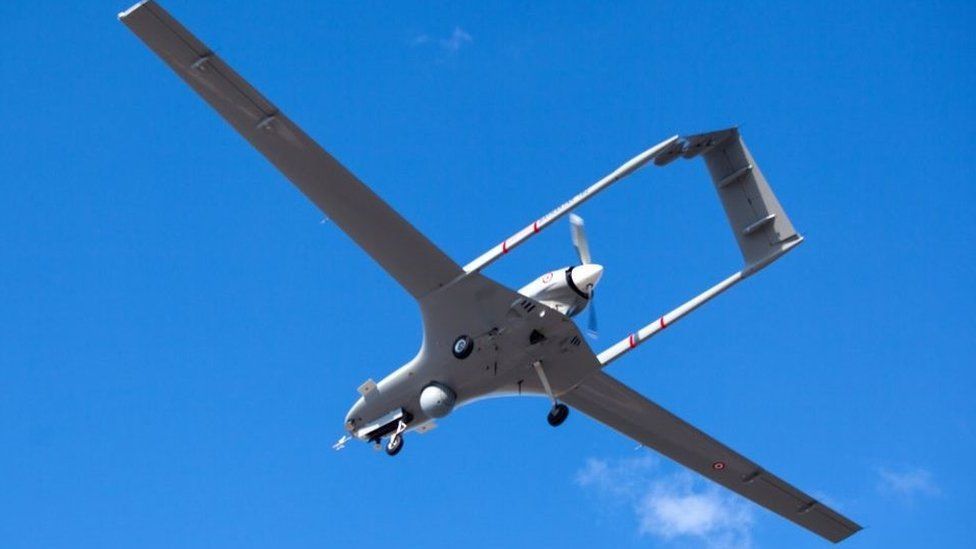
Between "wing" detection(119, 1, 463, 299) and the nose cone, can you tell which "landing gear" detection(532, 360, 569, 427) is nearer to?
→ the nose cone

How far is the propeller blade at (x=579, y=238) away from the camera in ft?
115

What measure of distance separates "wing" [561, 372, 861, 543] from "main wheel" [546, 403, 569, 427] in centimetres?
114

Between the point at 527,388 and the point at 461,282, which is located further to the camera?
the point at 527,388

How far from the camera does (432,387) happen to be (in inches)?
1433

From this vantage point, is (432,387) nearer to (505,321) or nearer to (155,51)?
(505,321)

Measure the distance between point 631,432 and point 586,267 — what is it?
23.4 feet

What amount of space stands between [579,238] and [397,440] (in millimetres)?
7212

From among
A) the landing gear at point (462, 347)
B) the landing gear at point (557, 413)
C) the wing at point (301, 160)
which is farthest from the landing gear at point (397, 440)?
the wing at point (301, 160)

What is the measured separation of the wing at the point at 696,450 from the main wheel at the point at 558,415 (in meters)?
1.14

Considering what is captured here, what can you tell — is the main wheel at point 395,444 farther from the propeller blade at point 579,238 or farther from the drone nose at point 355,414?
the propeller blade at point 579,238

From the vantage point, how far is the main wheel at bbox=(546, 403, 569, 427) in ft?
121

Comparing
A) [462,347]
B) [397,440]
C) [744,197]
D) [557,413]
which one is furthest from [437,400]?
[744,197]

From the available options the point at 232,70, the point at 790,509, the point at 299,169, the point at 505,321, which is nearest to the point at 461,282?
the point at 505,321

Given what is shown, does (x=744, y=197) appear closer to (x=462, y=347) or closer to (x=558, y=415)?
(x=558, y=415)
